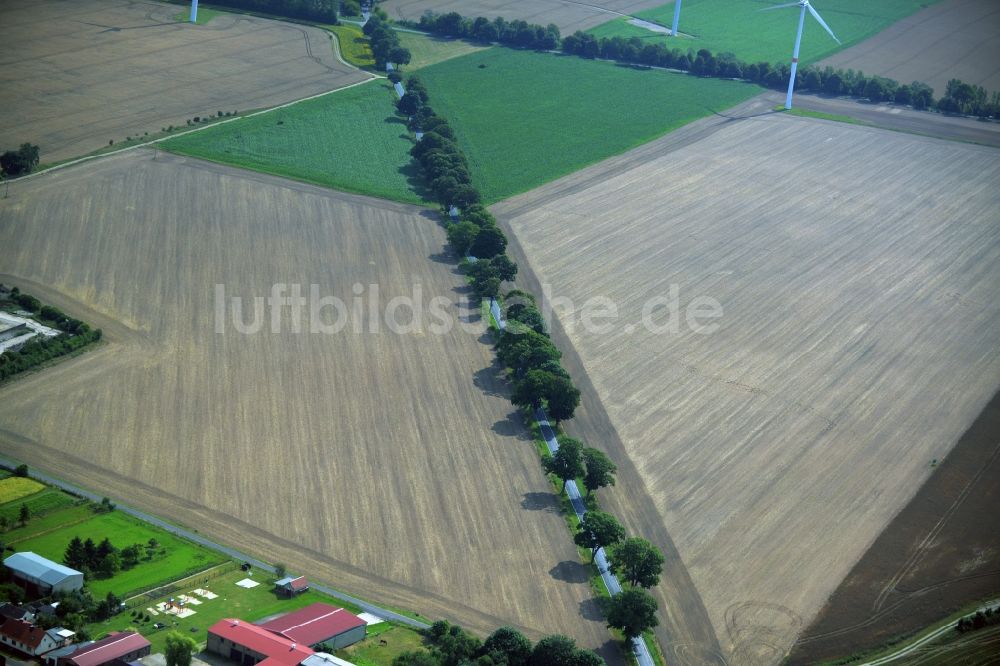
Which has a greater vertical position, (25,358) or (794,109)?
(794,109)

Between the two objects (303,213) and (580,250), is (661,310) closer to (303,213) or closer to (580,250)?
(580,250)

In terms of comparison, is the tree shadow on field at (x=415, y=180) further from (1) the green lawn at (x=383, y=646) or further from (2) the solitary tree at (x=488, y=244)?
(1) the green lawn at (x=383, y=646)

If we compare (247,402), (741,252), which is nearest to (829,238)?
(741,252)

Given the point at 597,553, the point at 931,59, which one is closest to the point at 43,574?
the point at 597,553

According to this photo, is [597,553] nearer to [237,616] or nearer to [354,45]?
[237,616]

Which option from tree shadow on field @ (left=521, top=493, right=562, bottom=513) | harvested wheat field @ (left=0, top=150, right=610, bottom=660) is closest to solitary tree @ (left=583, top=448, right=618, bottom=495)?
tree shadow on field @ (left=521, top=493, right=562, bottom=513)

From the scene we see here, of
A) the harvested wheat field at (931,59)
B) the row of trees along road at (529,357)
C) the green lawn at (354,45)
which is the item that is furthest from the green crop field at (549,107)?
the harvested wheat field at (931,59)
